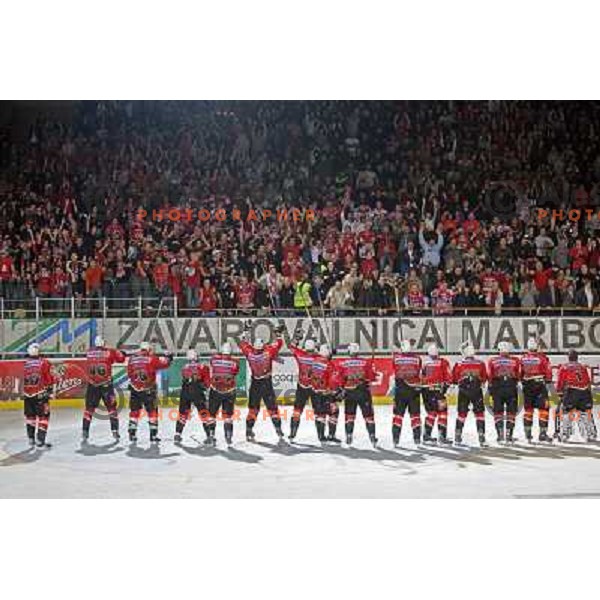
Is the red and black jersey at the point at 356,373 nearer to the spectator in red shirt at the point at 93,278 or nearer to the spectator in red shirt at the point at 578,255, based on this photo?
the spectator in red shirt at the point at 93,278

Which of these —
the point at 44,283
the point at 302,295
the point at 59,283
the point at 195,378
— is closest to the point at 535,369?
the point at 302,295

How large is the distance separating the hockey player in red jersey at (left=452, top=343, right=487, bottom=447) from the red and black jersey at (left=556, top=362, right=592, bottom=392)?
30.3 inches

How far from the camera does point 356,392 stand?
378 inches

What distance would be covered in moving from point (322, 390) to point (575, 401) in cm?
243

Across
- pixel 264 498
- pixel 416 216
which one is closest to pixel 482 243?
pixel 416 216

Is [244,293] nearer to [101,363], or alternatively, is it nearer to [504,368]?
[101,363]

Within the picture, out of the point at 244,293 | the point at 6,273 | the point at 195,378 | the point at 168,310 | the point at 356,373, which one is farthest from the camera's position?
the point at 244,293

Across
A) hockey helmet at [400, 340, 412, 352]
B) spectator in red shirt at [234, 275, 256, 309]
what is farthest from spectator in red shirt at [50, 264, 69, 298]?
hockey helmet at [400, 340, 412, 352]

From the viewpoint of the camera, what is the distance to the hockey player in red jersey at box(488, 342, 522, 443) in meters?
9.75

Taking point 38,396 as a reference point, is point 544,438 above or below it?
below

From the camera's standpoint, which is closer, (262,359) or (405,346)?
(262,359)

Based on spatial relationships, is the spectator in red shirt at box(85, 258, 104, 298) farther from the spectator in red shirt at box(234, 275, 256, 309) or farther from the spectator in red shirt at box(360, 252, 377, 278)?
the spectator in red shirt at box(360, 252, 377, 278)

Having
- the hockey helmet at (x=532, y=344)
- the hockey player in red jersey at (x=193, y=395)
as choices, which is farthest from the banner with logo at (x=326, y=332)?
the hockey player in red jersey at (x=193, y=395)

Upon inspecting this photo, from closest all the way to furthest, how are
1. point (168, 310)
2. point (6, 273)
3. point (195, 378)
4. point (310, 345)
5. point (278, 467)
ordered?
point (278, 467)
point (195, 378)
point (310, 345)
point (6, 273)
point (168, 310)
